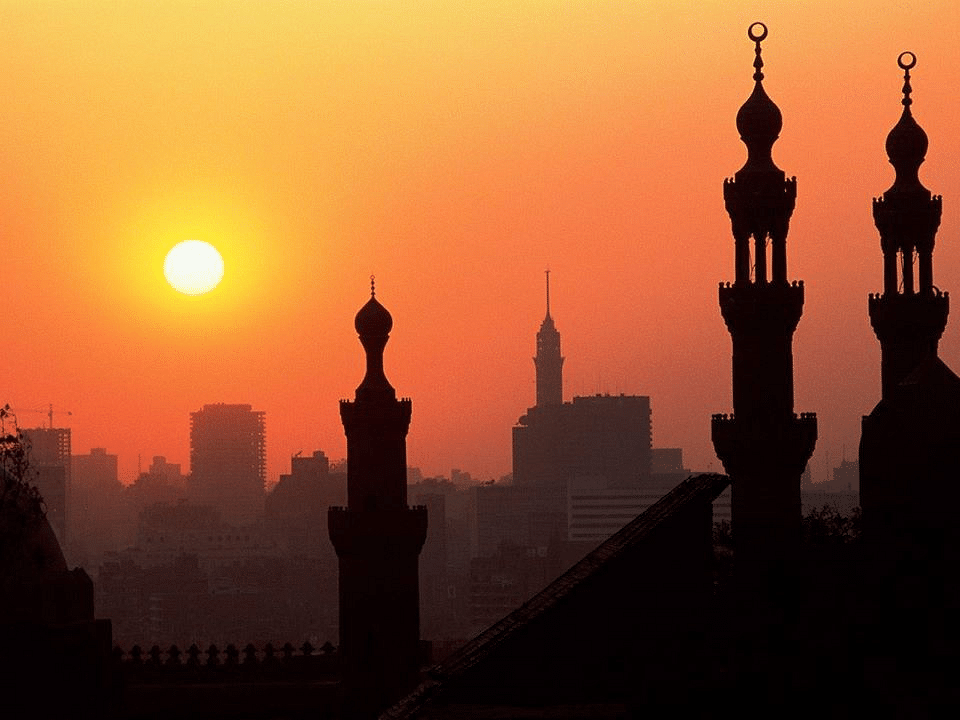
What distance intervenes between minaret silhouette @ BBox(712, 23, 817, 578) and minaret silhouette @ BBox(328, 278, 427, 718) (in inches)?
407

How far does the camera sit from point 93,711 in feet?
132

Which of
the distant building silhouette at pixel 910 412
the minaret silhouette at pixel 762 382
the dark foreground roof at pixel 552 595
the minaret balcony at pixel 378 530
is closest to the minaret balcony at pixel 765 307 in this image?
the minaret silhouette at pixel 762 382

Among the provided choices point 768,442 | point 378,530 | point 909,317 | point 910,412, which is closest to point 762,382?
point 768,442

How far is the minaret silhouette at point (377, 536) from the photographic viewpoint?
1906 inches

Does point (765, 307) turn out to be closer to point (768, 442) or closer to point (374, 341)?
point (768, 442)

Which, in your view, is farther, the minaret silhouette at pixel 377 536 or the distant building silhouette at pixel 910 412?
the minaret silhouette at pixel 377 536

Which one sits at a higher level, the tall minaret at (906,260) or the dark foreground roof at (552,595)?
the tall minaret at (906,260)

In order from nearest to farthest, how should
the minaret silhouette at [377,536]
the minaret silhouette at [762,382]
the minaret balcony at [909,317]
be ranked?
the minaret silhouette at [762,382]
the minaret balcony at [909,317]
the minaret silhouette at [377,536]

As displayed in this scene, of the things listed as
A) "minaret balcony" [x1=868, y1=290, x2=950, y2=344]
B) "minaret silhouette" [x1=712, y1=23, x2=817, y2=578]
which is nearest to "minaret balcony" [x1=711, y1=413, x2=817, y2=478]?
"minaret silhouette" [x1=712, y1=23, x2=817, y2=578]

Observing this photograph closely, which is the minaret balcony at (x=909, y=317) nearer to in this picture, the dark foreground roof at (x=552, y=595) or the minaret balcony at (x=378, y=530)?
the minaret balcony at (x=378, y=530)

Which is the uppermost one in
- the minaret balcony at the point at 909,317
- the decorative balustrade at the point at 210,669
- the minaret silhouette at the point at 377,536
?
the minaret balcony at the point at 909,317

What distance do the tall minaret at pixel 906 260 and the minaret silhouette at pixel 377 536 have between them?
39.2 feet

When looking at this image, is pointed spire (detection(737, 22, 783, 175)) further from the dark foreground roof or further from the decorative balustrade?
the dark foreground roof

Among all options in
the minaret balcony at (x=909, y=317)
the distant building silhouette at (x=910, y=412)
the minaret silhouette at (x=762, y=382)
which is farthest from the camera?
the minaret balcony at (x=909, y=317)
